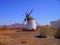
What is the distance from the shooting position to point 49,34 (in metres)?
34.1

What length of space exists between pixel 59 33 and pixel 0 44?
13761 mm

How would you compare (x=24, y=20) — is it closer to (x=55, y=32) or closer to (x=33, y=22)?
(x=33, y=22)

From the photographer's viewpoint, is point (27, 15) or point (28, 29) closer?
point (28, 29)

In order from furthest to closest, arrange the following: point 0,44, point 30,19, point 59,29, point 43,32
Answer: point 30,19 < point 43,32 < point 59,29 < point 0,44

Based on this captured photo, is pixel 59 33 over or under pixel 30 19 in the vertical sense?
under

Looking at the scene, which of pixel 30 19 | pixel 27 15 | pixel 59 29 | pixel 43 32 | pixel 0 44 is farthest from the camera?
pixel 27 15

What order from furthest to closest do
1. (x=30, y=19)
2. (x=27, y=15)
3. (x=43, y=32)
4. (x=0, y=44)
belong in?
1. (x=27, y=15)
2. (x=30, y=19)
3. (x=43, y=32)
4. (x=0, y=44)

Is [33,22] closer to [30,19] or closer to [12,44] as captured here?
[30,19]

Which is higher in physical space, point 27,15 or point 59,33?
point 27,15

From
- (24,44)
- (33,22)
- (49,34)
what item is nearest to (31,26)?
(33,22)

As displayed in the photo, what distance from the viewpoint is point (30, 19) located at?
6116cm

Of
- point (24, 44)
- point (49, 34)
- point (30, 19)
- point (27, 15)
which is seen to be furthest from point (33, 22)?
point (24, 44)

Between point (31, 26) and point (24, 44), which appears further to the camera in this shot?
point (31, 26)

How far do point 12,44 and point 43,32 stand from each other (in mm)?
12727
